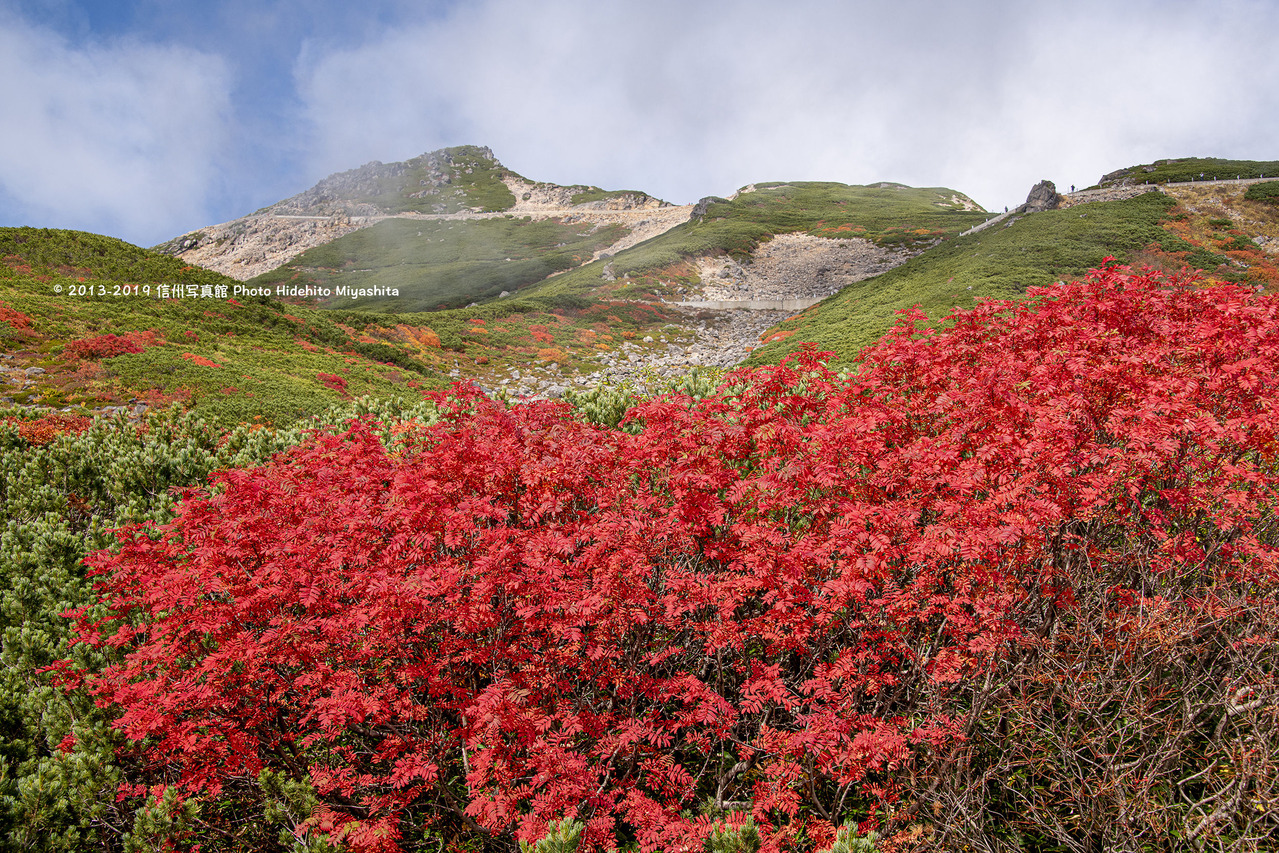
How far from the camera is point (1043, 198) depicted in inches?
1542

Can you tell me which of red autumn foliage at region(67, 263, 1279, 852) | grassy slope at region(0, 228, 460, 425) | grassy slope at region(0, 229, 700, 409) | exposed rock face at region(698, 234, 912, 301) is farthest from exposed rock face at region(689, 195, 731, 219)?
red autumn foliage at region(67, 263, 1279, 852)

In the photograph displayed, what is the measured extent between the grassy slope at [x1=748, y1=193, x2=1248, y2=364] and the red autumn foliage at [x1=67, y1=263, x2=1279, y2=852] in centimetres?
1354

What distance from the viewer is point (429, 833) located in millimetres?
5211

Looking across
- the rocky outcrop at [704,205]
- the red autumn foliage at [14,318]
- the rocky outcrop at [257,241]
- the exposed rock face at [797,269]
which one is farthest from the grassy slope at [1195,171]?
the rocky outcrop at [257,241]

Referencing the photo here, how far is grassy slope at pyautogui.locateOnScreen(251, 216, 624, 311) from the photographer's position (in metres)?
63.8

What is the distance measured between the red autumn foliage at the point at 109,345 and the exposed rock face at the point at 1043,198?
52414 millimetres

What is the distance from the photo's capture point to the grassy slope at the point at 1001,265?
22500 millimetres

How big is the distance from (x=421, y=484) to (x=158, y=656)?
2.51 m

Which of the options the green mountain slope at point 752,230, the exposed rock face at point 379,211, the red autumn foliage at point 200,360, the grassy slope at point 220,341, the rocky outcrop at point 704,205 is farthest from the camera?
the exposed rock face at point 379,211

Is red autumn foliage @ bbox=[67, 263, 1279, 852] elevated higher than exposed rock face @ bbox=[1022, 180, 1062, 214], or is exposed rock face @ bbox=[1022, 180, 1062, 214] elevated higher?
exposed rock face @ bbox=[1022, 180, 1062, 214]

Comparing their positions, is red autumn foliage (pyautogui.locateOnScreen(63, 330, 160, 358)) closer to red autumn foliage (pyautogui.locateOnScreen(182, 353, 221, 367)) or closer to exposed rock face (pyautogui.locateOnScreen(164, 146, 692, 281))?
red autumn foliage (pyautogui.locateOnScreen(182, 353, 221, 367))

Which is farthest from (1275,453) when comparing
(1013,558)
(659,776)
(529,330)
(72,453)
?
(529,330)

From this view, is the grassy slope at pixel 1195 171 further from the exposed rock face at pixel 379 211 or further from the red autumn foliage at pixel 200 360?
the red autumn foliage at pixel 200 360

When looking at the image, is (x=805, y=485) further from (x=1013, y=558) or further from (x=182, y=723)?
(x=182, y=723)
